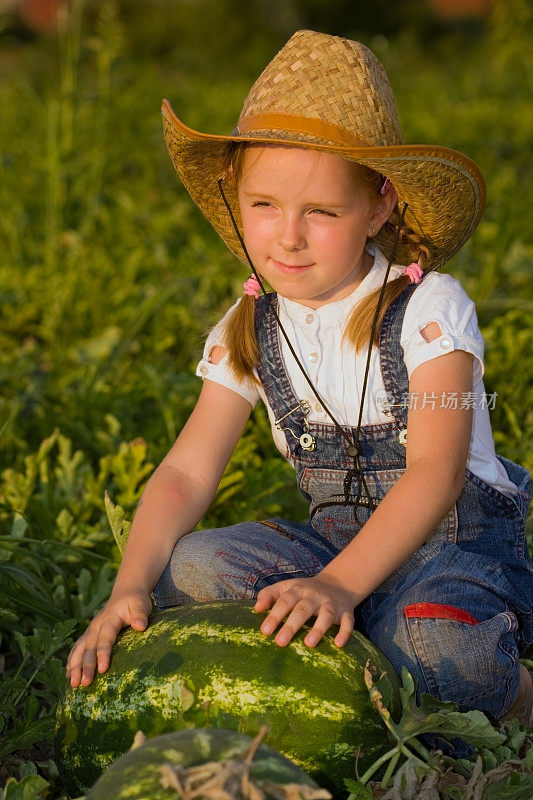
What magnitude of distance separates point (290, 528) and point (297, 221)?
0.81m

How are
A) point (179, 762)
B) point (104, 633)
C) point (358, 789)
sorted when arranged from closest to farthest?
point (179, 762) < point (358, 789) < point (104, 633)

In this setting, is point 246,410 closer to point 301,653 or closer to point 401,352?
point 401,352

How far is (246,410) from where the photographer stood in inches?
117

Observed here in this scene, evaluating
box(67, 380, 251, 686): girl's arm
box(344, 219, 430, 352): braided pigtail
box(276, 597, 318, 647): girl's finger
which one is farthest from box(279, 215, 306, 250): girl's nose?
box(276, 597, 318, 647): girl's finger

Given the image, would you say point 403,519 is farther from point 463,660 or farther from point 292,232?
point 292,232

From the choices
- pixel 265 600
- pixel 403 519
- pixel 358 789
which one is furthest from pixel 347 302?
pixel 358 789

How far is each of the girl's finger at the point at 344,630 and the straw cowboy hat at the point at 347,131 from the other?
100cm

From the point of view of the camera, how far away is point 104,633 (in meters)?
2.35

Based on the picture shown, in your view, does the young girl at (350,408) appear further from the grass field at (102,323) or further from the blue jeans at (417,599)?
the grass field at (102,323)

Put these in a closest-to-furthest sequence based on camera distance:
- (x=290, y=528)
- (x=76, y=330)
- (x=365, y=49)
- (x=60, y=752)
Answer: (x=60, y=752) → (x=365, y=49) → (x=290, y=528) → (x=76, y=330)

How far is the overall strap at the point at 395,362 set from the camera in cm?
275

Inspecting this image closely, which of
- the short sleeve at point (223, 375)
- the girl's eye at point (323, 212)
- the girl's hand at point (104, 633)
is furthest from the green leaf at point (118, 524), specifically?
the girl's eye at point (323, 212)

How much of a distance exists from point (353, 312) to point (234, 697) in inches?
43.4

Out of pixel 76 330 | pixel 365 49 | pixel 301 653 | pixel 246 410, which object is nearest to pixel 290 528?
pixel 246 410
